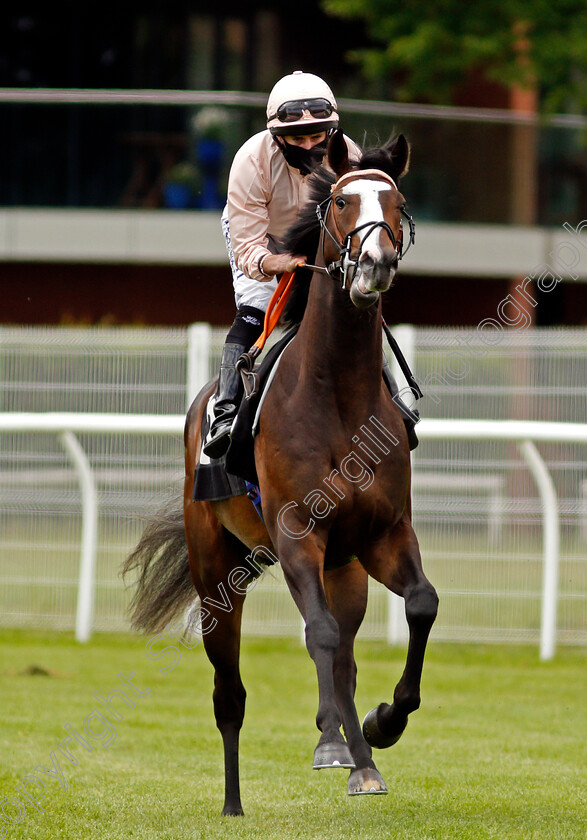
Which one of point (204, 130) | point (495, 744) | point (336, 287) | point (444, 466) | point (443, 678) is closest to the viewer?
point (336, 287)

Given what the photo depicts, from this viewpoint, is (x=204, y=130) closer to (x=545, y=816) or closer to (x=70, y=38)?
(x=70, y=38)

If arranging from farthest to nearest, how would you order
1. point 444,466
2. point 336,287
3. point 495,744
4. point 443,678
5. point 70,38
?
point 70,38
point 444,466
point 443,678
point 495,744
point 336,287

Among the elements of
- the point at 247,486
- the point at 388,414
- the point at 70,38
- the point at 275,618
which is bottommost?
the point at 275,618

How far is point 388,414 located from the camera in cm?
459

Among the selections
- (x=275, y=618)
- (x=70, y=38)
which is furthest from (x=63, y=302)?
(x=275, y=618)

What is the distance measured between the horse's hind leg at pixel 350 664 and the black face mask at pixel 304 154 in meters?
1.63

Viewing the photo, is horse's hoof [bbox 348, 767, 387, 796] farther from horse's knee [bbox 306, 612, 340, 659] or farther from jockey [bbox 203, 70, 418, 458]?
jockey [bbox 203, 70, 418, 458]

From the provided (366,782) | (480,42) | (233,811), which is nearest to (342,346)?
(366,782)

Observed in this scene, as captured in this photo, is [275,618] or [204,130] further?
[204,130]

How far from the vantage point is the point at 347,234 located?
4.18m

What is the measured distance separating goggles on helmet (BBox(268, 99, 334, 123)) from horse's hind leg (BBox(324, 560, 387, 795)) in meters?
1.80

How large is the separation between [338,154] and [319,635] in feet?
5.58

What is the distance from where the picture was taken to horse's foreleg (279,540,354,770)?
161 inches

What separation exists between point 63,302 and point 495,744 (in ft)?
36.8
